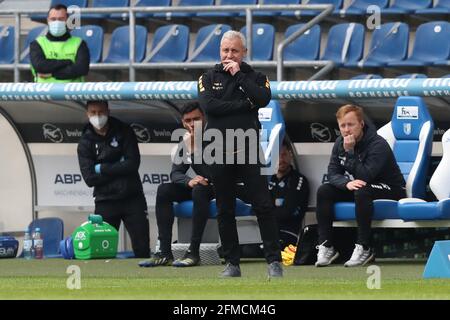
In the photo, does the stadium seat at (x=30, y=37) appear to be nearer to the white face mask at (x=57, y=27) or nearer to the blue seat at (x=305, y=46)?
the white face mask at (x=57, y=27)

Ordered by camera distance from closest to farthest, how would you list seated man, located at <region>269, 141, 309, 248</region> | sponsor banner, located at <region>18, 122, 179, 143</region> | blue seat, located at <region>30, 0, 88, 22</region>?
1. seated man, located at <region>269, 141, 309, 248</region>
2. sponsor banner, located at <region>18, 122, 179, 143</region>
3. blue seat, located at <region>30, 0, 88, 22</region>

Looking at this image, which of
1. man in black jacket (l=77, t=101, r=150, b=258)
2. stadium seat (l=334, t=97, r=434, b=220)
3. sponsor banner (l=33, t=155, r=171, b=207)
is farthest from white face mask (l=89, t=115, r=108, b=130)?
stadium seat (l=334, t=97, r=434, b=220)

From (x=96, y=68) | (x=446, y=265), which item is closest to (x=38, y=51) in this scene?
(x=96, y=68)

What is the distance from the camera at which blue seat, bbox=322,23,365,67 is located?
1666cm

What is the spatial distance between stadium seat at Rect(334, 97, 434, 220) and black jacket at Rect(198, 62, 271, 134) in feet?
7.86

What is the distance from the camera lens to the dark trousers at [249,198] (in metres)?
10.1

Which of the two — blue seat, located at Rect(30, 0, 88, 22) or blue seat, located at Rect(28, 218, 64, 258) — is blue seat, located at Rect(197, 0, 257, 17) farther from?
blue seat, located at Rect(28, 218, 64, 258)

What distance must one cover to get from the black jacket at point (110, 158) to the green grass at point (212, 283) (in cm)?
127

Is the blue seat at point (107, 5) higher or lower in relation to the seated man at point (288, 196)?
higher

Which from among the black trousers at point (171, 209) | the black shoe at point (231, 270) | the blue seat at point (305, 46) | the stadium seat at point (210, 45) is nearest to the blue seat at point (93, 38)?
the stadium seat at point (210, 45)

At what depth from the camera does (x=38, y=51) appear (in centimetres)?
1568

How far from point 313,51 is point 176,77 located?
6.66ft

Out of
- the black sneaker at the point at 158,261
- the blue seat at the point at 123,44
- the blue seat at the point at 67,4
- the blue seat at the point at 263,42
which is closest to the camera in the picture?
the black sneaker at the point at 158,261

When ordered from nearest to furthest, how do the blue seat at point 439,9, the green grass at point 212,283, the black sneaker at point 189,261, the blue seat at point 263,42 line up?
the green grass at point 212,283
the black sneaker at point 189,261
the blue seat at point 439,9
the blue seat at point 263,42
